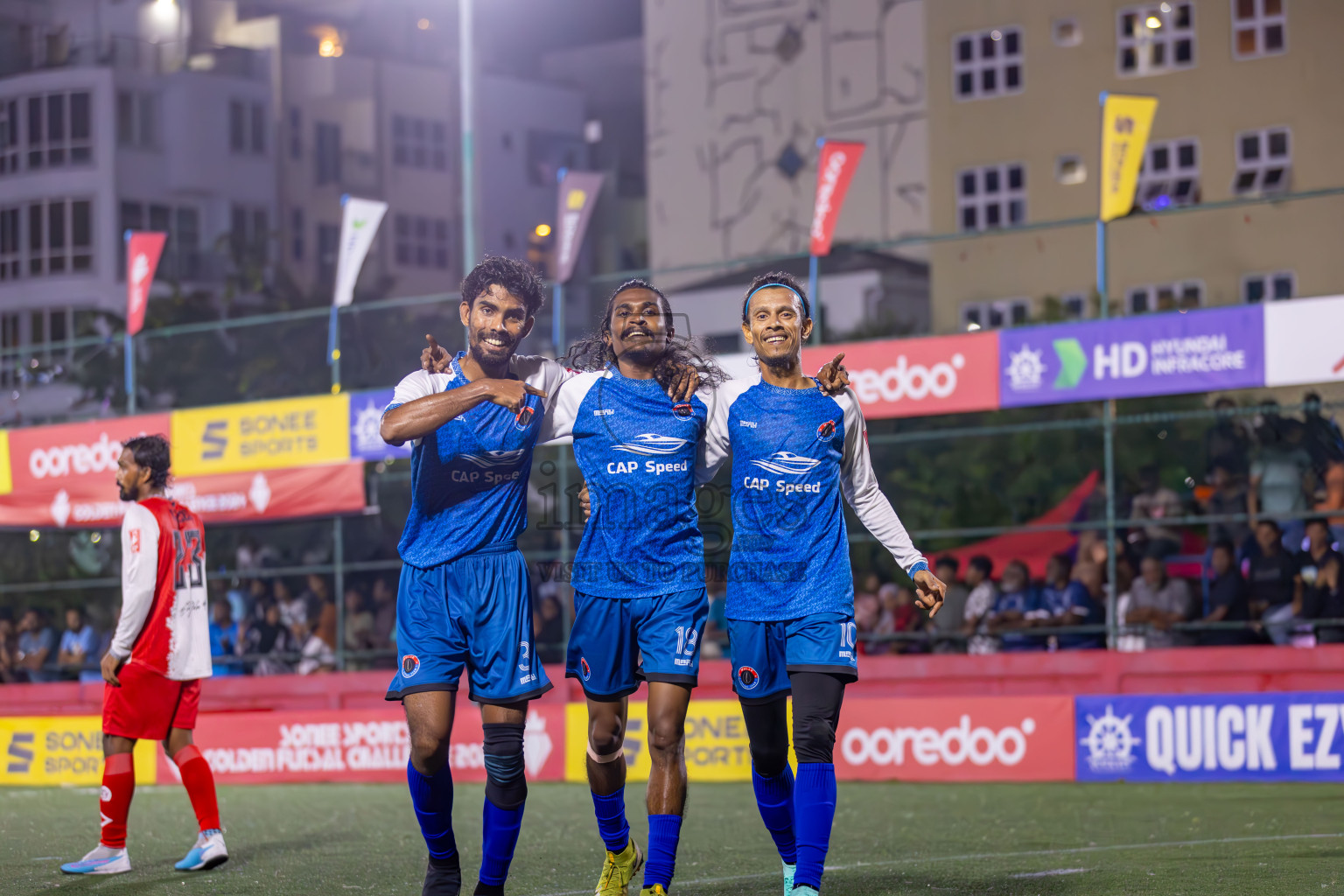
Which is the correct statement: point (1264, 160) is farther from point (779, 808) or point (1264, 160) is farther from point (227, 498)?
point (779, 808)

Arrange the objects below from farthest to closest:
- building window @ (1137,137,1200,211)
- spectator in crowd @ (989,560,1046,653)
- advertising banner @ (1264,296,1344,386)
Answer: building window @ (1137,137,1200,211)
spectator in crowd @ (989,560,1046,653)
advertising banner @ (1264,296,1344,386)

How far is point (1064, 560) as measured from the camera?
579 inches

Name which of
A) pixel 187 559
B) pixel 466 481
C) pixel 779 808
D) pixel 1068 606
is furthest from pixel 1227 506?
pixel 466 481

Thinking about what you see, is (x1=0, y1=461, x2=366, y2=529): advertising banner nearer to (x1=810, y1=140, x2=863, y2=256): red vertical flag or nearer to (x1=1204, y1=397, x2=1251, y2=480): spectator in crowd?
(x1=810, y1=140, x2=863, y2=256): red vertical flag

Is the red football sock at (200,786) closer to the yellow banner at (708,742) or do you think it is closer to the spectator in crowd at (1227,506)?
the yellow banner at (708,742)

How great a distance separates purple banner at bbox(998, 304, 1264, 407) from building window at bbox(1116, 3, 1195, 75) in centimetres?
2097

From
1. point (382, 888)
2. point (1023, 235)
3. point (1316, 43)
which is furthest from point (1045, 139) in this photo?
point (382, 888)

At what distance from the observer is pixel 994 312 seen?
30.6 metres

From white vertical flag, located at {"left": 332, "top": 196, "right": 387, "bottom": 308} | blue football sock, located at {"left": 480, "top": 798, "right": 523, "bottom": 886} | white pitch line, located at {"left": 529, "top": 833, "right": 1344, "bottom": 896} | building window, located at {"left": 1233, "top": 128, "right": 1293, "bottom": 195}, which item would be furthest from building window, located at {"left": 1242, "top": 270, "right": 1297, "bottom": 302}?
blue football sock, located at {"left": 480, "top": 798, "right": 523, "bottom": 886}

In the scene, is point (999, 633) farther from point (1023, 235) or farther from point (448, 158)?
point (448, 158)

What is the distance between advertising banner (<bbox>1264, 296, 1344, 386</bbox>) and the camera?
12305mm

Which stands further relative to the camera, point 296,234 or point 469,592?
point 296,234

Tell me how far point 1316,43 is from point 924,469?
1799 centimetres

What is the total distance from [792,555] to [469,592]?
114 cm
